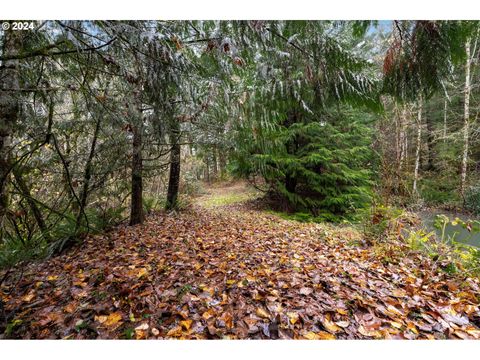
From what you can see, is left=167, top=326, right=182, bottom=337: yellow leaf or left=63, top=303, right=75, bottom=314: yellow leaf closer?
left=167, top=326, right=182, bottom=337: yellow leaf

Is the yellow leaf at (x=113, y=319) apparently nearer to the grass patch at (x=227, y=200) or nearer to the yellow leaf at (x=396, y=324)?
the yellow leaf at (x=396, y=324)

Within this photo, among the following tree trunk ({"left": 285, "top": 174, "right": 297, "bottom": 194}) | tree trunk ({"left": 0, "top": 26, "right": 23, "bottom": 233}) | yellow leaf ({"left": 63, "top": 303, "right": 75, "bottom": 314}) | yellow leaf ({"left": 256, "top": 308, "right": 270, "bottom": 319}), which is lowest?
tree trunk ({"left": 285, "top": 174, "right": 297, "bottom": 194})

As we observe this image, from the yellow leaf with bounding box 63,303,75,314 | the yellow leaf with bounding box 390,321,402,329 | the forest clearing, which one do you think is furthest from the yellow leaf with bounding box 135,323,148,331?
the yellow leaf with bounding box 390,321,402,329

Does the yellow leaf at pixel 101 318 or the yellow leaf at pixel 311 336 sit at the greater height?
the yellow leaf at pixel 101 318

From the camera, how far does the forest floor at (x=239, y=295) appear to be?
142 centimetres

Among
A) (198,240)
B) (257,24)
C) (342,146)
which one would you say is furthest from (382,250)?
(342,146)

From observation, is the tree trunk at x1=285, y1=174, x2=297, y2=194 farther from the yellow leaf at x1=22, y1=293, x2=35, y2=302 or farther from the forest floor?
the yellow leaf at x1=22, y1=293, x2=35, y2=302

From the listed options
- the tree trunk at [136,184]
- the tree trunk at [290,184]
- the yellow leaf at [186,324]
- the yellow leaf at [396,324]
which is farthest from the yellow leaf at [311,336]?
the tree trunk at [290,184]

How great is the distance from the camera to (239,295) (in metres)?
1.76

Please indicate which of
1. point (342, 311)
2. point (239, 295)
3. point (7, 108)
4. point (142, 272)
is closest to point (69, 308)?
point (142, 272)

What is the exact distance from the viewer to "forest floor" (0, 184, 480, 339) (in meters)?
1.42

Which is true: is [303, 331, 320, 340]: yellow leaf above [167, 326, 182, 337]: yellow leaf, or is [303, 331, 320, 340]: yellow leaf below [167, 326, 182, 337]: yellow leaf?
below

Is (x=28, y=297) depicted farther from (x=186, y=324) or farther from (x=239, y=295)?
(x=239, y=295)

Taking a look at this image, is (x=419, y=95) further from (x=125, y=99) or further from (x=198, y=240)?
(x=198, y=240)
